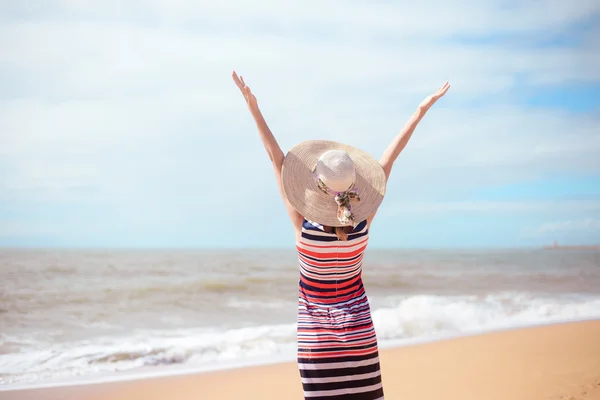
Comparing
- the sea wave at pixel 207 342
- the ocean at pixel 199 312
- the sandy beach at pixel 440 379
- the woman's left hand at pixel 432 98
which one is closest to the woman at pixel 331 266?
the woman's left hand at pixel 432 98

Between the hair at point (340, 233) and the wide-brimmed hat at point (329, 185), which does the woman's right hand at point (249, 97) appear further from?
the hair at point (340, 233)

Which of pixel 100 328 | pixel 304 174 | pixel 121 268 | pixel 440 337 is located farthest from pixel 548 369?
pixel 121 268

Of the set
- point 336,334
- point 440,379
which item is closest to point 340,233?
point 336,334

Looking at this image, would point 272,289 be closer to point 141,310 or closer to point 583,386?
point 141,310

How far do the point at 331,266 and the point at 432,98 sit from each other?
3.52 ft

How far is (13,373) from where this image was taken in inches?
237

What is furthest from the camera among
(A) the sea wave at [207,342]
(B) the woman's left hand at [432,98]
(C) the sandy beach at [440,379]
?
(A) the sea wave at [207,342]

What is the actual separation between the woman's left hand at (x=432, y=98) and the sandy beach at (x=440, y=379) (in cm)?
326

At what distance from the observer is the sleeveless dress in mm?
1996

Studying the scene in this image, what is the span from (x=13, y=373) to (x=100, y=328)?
358cm

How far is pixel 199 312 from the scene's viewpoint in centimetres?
1202

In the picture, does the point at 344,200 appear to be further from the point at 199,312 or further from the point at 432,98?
the point at 199,312

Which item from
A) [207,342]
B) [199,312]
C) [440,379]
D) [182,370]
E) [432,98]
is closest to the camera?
[432,98]

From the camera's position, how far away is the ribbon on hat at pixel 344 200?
1913 mm
